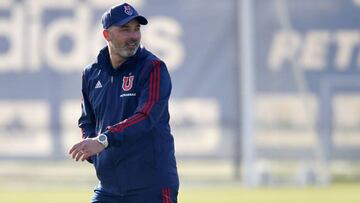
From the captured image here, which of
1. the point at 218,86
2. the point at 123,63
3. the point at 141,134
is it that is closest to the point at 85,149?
the point at 141,134

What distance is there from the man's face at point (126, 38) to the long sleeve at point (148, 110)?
165 mm

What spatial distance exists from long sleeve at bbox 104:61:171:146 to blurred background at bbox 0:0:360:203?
10514 mm

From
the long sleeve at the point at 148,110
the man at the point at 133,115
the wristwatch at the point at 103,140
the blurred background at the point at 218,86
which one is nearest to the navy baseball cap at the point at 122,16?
the man at the point at 133,115

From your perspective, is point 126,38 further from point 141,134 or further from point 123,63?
point 141,134

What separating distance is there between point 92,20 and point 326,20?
143 inches

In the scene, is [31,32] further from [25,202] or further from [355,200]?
[355,200]

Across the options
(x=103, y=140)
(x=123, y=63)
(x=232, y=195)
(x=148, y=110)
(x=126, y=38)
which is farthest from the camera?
(x=232, y=195)

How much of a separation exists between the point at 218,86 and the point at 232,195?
247 cm

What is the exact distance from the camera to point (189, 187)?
58.2 feet

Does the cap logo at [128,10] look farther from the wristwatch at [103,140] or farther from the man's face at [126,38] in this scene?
the wristwatch at [103,140]

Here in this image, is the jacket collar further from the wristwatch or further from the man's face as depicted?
the wristwatch

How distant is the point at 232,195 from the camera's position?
1602 cm

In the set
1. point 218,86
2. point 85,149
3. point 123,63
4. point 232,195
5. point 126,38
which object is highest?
point 218,86

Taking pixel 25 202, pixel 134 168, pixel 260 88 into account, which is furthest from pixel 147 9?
pixel 134 168
